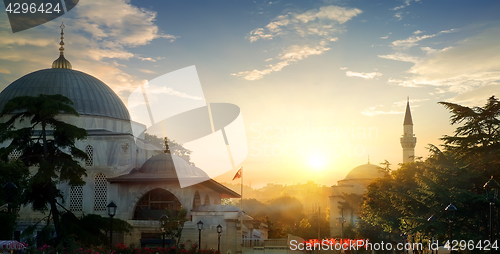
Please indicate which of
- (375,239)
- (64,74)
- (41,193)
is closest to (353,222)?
(375,239)

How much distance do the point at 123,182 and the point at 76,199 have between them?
3620 millimetres

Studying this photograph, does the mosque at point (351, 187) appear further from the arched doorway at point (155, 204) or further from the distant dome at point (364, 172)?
the arched doorway at point (155, 204)

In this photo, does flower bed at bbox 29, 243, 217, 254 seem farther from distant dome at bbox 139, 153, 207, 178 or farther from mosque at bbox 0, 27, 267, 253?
distant dome at bbox 139, 153, 207, 178

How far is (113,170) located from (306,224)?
133 ft

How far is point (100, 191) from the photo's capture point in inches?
1390

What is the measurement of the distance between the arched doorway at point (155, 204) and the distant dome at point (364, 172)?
50.4 meters

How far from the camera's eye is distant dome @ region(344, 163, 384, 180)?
8012 cm

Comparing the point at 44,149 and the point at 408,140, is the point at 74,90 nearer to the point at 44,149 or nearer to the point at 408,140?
the point at 44,149

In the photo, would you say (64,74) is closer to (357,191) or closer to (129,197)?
(129,197)

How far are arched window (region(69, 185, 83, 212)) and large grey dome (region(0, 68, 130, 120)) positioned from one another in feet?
19.9

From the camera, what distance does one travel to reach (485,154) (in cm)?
2736

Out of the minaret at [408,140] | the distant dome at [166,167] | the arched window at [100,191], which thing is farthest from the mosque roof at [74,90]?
the minaret at [408,140]

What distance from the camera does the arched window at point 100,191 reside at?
35094 mm

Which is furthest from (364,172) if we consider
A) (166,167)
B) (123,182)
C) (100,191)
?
(100,191)
